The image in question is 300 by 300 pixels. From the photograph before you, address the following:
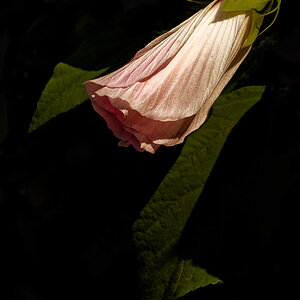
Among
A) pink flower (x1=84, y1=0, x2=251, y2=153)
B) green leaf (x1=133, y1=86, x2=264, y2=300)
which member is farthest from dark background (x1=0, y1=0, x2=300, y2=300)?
pink flower (x1=84, y1=0, x2=251, y2=153)

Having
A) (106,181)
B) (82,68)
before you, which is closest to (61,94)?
(82,68)

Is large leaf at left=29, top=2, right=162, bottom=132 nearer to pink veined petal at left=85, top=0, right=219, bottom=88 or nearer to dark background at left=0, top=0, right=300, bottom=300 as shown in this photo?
dark background at left=0, top=0, right=300, bottom=300

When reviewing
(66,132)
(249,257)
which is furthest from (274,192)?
(66,132)

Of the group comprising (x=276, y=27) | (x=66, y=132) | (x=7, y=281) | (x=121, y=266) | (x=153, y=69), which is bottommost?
(x=7, y=281)

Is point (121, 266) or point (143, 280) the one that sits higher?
point (143, 280)

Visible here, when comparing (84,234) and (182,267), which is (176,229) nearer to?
(182,267)

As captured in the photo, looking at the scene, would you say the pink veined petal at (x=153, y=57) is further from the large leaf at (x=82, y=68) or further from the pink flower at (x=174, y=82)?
the large leaf at (x=82, y=68)
